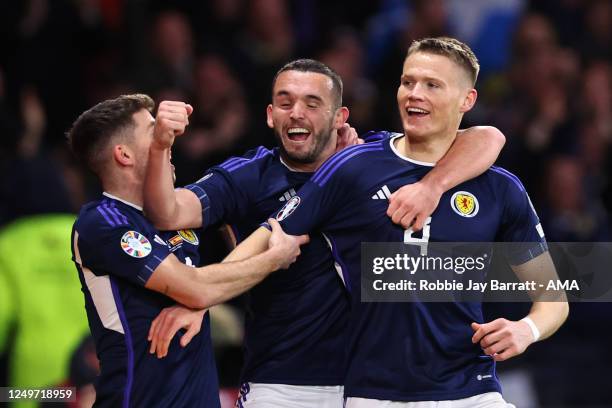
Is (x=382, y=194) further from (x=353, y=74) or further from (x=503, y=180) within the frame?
(x=353, y=74)

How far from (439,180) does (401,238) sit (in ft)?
0.99

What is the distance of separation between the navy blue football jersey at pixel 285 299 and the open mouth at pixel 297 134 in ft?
0.58

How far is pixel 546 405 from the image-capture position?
8.84 m

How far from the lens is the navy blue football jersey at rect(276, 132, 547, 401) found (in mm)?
5047

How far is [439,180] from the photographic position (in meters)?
5.16

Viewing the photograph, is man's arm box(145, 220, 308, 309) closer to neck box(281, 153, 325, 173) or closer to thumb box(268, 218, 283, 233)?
thumb box(268, 218, 283, 233)

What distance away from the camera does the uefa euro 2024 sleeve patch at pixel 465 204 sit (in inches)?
204

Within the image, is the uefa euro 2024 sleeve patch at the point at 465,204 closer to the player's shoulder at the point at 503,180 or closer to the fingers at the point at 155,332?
the player's shoulder at the point at 503,180

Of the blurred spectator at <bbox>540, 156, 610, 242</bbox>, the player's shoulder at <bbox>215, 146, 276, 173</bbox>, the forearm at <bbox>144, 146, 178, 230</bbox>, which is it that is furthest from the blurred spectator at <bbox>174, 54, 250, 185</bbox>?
the forearm at <bbox>144, 146, 178, 230</bbox>

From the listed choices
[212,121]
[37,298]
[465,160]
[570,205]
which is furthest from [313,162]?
[570,205]

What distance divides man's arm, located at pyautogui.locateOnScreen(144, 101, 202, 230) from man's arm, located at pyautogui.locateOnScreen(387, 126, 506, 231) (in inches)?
37.7

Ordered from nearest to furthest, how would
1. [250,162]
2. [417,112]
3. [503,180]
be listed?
[417,112] → [503,180] → [250,162]

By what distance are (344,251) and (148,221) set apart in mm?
885

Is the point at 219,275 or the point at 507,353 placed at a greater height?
the point at 219,275
